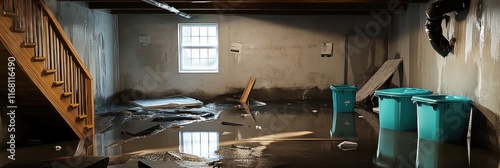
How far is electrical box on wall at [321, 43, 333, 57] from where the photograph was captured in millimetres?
10758

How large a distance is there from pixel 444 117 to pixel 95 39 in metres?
6.74

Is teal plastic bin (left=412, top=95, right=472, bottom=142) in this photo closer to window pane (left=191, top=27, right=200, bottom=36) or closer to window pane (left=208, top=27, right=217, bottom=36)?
window pane (left=208, top=27, right=217, bottom=36)

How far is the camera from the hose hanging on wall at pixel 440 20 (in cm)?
585

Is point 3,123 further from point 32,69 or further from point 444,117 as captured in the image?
point 444,117

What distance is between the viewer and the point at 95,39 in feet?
29.5

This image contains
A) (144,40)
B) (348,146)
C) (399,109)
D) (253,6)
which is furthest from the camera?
(144,40)

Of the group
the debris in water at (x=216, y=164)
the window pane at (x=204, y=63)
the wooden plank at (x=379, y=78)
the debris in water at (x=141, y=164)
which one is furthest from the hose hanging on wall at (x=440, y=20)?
the window pane at (x=204, y=63)

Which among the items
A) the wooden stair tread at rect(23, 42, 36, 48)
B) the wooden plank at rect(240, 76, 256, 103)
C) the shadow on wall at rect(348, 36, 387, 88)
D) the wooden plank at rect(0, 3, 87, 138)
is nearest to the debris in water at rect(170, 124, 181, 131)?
the wooden plank at rect(0, 3, 87, 138)

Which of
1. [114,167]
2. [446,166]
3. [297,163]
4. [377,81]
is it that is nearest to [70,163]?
[114,167]

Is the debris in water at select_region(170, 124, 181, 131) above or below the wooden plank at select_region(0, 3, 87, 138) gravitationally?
below

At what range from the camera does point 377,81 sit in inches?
378

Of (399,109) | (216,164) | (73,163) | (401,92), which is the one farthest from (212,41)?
(73,163)

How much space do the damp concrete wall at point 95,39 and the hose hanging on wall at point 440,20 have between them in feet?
18.6

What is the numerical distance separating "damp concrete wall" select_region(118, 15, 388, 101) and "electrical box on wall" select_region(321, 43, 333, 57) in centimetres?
10
